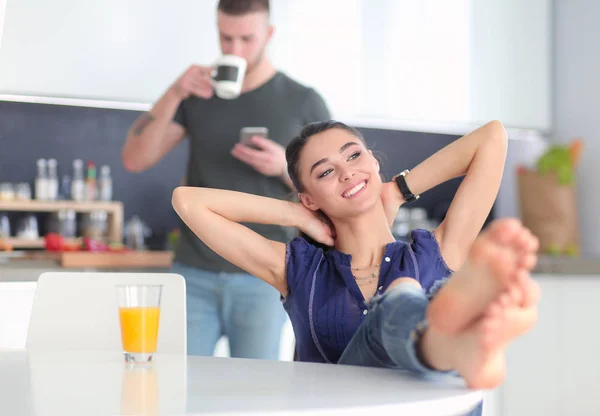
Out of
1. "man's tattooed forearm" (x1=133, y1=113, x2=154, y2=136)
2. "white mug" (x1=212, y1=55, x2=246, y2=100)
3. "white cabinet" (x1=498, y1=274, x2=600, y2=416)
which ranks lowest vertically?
"white cabinet" (x1=498, y1=274, x2=600, y2=416)

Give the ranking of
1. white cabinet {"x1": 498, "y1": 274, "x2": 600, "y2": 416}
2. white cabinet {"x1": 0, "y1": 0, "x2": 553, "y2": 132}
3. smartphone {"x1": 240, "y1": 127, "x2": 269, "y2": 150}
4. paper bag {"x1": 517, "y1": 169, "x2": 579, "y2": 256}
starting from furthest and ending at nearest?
paper bag {"x1": 517, "y1": 169, "x2": 579, "y2": 256}, white cabinet {"x1": 498, "y1": 274, "x2": 600, "y2": 416}, white cabinet {"x1": 0, "y1": 0, "x2": 553, "y2": 132}, smartphone {"x1": 240, "y1": 127, "x2": 269, "y2": 150}

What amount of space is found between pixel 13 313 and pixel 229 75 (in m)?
0.89

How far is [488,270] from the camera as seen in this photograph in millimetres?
807

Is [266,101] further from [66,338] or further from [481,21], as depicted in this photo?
[481,21]

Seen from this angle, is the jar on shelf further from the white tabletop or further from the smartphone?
the white tabletop

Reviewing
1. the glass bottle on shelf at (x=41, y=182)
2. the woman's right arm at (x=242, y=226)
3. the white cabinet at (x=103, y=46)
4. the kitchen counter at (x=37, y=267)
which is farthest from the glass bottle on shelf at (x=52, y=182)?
the woman's right arm at (x=242, y=226)

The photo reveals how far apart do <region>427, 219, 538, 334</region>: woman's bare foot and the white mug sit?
1.43 meters

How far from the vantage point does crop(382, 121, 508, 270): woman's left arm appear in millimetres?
1452

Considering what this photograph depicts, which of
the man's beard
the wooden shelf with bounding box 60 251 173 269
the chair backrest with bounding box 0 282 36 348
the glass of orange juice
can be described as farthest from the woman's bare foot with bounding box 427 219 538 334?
the wooden shelf with bounding box 60 251 173 269

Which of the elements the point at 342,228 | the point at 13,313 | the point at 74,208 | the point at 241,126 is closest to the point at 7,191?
the point at 74,208

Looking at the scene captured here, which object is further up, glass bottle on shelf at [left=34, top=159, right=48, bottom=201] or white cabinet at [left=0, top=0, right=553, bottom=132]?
white cabinet at [left=0, top=0, right=553, bottom=132]

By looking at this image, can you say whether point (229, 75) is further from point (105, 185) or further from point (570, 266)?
point (570, 266)

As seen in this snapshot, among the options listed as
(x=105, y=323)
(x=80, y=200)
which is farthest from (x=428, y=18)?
(x=105, y=323)

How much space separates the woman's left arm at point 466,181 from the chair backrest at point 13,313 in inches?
48.3
